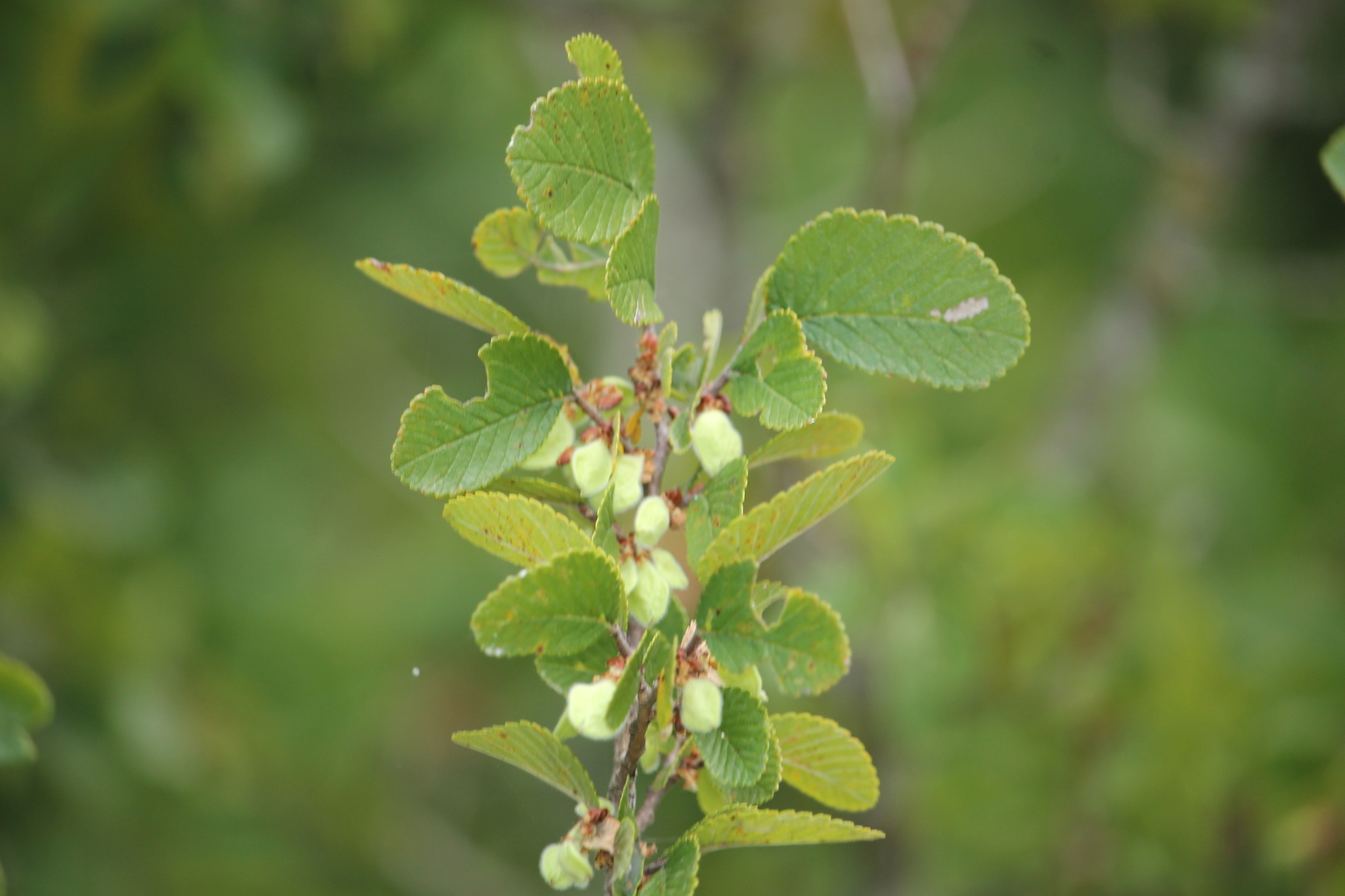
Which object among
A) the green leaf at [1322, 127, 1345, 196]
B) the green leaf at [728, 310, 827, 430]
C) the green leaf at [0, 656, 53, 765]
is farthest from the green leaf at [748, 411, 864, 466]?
the green leaf at [0, 656, 53, 765]

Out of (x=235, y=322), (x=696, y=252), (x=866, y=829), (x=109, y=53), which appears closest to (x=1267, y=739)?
(x=866, y=829)

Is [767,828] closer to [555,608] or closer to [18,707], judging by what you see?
[555,608]

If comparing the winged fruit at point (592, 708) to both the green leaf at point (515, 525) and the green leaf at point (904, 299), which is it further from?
the green leaf at point (904, 299)

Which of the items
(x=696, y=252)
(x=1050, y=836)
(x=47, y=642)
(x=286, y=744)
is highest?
(x=696, y=252)

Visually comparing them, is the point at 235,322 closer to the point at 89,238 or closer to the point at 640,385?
the point at 89,238

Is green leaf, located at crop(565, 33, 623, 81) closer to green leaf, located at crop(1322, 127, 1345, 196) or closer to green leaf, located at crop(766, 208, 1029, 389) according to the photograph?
green leaf, located at crop(766, 208, 1029, 389)

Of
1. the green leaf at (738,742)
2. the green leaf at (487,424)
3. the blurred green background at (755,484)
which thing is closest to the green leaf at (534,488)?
the green leaf at (487,424)

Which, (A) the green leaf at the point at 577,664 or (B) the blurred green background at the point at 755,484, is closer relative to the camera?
(A) the green leaf at the point at 577,664
